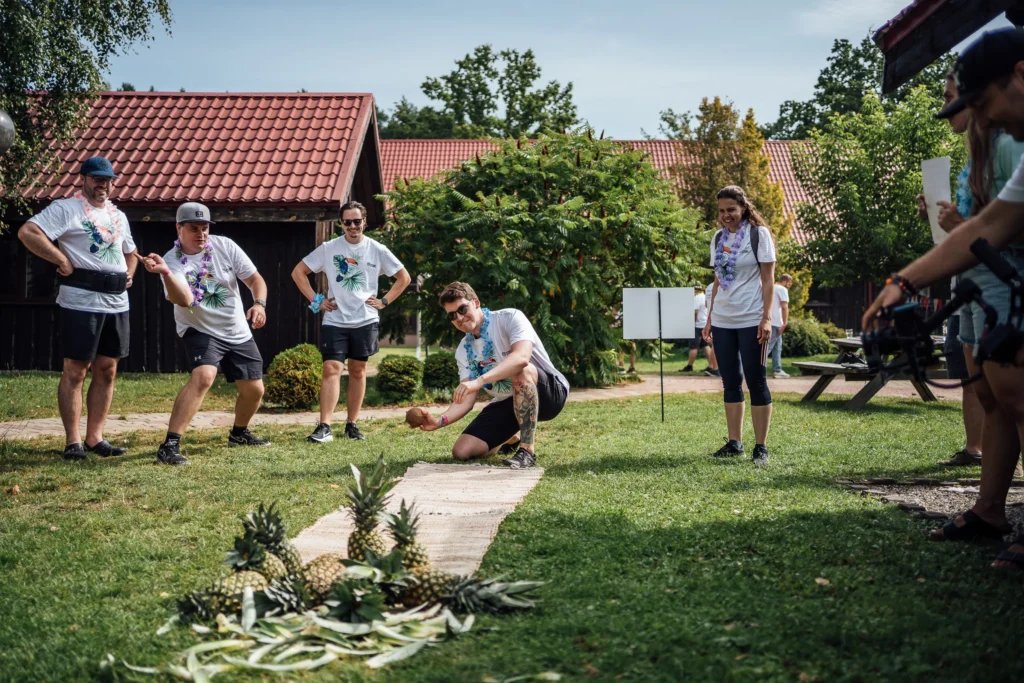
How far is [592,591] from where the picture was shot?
358 centimetres

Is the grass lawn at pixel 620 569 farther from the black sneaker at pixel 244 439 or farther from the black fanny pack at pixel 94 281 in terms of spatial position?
the black fanny pack at pixel 94 281

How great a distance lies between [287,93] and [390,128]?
51485mm

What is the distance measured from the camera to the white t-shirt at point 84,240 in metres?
7.12

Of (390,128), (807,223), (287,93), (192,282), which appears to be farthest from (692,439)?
(390,128)

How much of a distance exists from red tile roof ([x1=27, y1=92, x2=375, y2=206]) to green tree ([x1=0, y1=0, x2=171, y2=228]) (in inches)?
35.2

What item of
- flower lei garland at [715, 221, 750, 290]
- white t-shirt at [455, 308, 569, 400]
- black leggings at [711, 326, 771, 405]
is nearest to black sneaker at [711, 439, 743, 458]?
black leggings at [711, 326, 771, 405]

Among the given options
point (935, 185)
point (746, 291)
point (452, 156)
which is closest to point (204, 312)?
point (746, 291)

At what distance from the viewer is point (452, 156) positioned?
130 feet

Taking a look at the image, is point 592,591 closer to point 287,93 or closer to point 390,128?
point 287,93

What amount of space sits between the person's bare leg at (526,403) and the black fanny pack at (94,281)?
331cm

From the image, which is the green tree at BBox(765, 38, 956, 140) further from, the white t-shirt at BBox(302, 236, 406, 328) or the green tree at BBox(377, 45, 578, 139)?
the white t-shirt at BBox(302, 236, 406, 328)

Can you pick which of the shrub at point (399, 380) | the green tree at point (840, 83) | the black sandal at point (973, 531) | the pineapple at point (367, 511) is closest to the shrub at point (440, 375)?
the shrub at point (399, 380)

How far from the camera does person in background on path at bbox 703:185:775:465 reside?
22.7 ft

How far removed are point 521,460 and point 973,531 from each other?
3.28m
